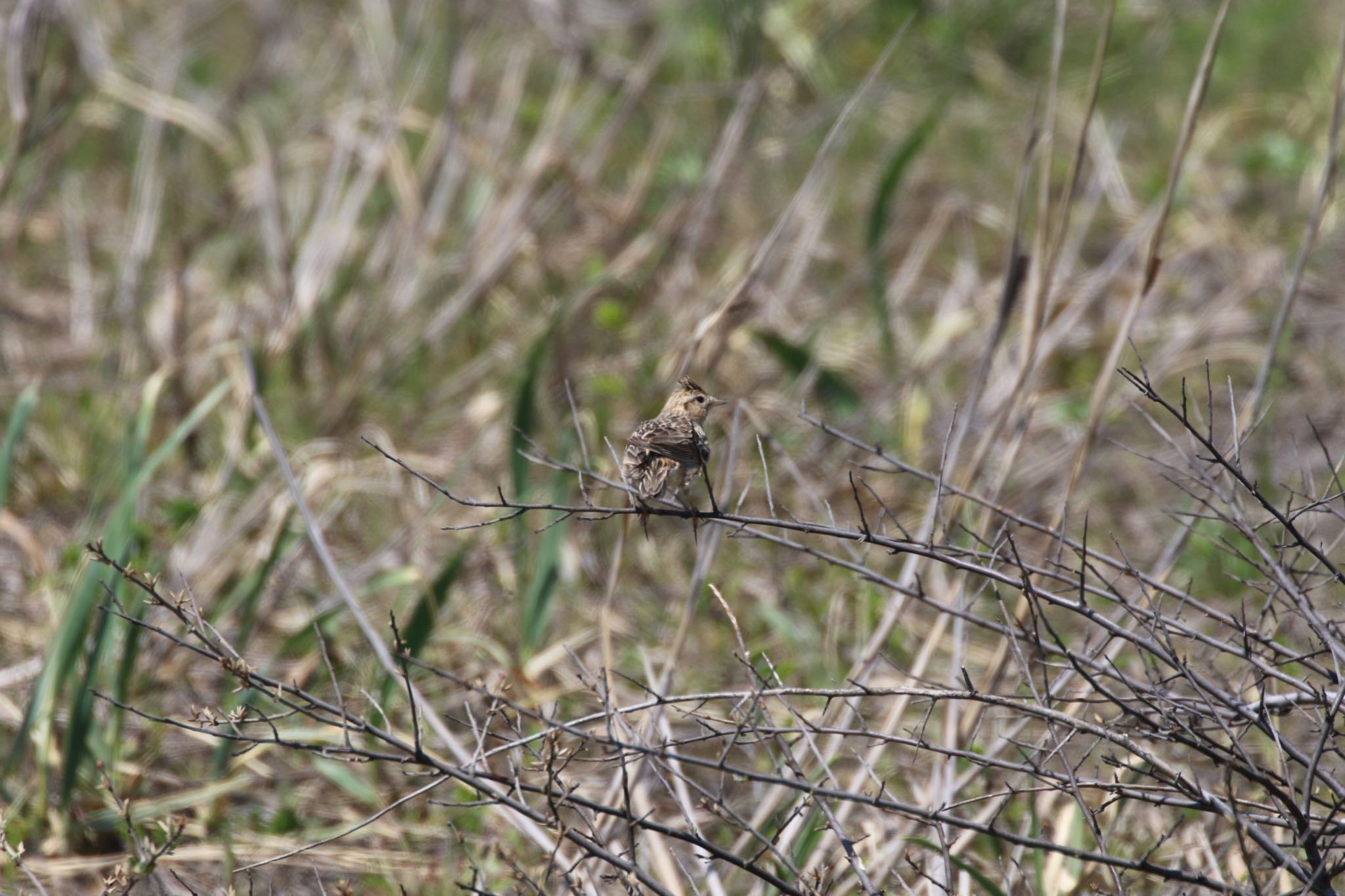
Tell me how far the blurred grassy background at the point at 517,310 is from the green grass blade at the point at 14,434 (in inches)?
0.5

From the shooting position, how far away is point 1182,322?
655 centimetres

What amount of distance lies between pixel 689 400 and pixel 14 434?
Result: 2.11 meters

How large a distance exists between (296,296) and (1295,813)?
5.07 m

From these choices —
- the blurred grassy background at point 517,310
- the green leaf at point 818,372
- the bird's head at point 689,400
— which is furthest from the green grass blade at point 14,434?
the green leaf at point 818,372

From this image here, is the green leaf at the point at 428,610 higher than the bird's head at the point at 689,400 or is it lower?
lower

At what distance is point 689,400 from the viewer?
11.8 feet

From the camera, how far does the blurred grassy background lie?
4.25 m

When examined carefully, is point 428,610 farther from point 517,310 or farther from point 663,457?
point 517,310

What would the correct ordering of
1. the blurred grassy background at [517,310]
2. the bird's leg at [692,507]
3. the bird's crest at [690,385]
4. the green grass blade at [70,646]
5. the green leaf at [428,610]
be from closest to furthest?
the bird's leg at [692,507]
the bird's crest at [690,385]
the green grass blade at [70,646]
the green leaf at [428,610]
the blurred grassy background at [517,310]

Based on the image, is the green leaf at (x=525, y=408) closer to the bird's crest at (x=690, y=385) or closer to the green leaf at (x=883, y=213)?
the bird's crest at (x=690, y=385)

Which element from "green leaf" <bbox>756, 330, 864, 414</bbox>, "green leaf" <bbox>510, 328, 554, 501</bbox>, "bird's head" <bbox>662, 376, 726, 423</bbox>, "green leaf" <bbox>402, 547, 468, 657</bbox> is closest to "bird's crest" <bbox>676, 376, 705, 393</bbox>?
"bird's head" <bbox>662, 376, 726, 423</bbox>

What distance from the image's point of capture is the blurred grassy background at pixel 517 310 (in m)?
4.25

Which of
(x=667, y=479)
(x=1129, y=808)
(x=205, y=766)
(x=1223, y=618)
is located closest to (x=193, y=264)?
(x=205, y=766)

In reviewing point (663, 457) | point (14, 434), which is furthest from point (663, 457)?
point (14, 434)
